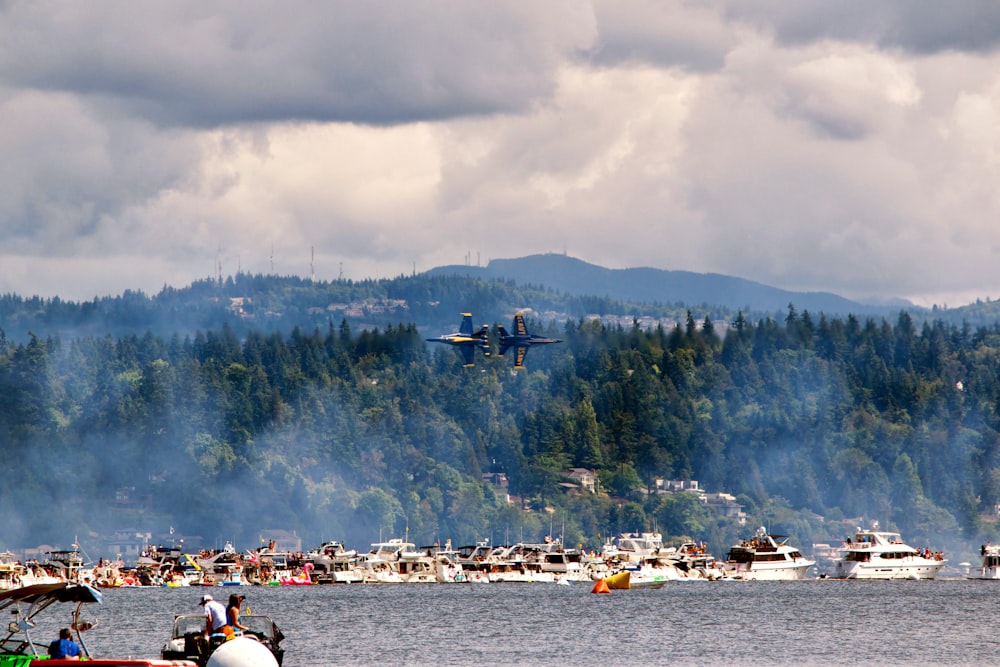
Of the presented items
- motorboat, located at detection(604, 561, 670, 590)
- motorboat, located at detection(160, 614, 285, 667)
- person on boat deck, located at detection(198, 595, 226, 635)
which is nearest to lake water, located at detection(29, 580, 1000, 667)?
motorboat, located at detection(604, 561, 670, 590)

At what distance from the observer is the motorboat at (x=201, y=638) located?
63.8 meters

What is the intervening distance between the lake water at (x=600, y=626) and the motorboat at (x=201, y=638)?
1782 centimetres

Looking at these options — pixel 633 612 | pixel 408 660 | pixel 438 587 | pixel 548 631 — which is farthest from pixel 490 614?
pixel 438 587

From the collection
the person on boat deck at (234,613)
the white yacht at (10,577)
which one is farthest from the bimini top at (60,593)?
the white yacht at (10,577)

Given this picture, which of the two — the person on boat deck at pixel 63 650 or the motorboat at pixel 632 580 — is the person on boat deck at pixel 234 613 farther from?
the motorboat at pixel 632 580

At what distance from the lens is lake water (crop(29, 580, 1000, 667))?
92.8 metres

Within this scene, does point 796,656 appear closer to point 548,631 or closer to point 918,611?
point 548,631

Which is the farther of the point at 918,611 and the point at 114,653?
the point at 918,611

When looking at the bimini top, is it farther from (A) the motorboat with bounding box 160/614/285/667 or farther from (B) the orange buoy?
(B) the orange buoy

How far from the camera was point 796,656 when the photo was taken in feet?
302

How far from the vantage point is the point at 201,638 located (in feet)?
211

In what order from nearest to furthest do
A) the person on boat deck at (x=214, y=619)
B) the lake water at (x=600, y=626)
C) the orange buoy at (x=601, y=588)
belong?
the person on boat deck at (x=214, y=619) < the lake water at (x=600, y=626) < the orange buoy at (x=601, y=588)

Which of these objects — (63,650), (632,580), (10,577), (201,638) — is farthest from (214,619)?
(10,577)

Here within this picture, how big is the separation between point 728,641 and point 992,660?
1771 centimetres
